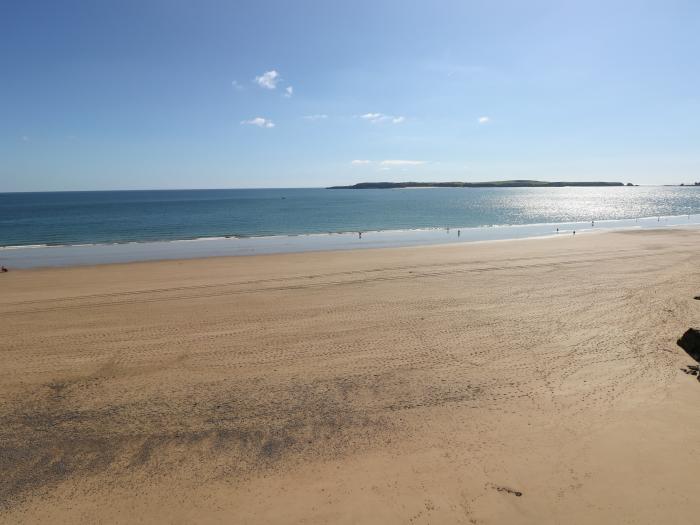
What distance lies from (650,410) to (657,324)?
5.41 metres

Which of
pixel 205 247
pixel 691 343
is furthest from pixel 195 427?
pixel 205 247

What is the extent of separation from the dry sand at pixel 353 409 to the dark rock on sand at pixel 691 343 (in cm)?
20

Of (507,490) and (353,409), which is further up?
(353,409)

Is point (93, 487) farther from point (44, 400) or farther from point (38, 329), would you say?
point (38, 329)

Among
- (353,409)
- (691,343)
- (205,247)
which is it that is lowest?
(353,409)

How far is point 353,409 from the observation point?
23.8 ft

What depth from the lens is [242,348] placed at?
1009cm

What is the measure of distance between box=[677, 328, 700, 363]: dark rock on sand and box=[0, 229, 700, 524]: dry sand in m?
0.20

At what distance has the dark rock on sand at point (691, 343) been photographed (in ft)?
29.2

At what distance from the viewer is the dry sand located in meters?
5.17

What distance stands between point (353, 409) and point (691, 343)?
8194 mm

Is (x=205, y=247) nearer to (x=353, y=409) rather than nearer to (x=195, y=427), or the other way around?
(x=195, y=427)

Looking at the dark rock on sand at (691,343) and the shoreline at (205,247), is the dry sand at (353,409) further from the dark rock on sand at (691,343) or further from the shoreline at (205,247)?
the shoreline at (205,247)

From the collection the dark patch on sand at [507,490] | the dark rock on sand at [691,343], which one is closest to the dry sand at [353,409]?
the dark patch on sand at [507,490]
